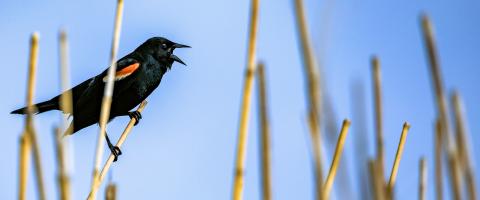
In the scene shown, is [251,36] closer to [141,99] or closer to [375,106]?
[375,106]

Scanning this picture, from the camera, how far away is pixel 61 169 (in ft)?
5.89

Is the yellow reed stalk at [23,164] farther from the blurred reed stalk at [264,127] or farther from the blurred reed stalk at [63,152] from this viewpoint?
the blurred reed stalk at [264,127]

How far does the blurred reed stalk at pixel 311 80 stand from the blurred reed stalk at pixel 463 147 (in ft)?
1.12

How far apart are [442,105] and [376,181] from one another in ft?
0.87

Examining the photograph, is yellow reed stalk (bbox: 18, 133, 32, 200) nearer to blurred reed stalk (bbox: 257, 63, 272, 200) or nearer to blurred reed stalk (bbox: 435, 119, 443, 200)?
blurred reed stalk (bbox: 257, 63, 272, 200)

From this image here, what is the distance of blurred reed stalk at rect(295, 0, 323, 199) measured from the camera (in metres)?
1.87

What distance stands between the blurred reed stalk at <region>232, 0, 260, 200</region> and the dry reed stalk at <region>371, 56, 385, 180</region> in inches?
13.4

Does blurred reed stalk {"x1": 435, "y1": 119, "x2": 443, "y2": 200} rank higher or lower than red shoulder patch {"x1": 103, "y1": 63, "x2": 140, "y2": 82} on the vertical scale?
higher

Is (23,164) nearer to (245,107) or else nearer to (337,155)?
(245,107)

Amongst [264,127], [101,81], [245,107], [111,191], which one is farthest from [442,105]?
[101,81]

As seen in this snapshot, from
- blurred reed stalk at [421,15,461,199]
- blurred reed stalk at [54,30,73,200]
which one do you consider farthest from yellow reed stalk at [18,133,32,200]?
blurred reed stalk at [421,15,461,199]

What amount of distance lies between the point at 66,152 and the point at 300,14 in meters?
0.70

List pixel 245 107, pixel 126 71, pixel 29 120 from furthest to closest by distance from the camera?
pixel 126 71, pixel 245 107, pixel 29 120

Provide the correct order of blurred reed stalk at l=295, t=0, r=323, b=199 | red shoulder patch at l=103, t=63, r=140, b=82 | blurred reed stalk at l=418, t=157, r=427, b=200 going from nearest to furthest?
blurred reed stalk at l=295, t=0, r=323, b=199
blurred reed stalk at l=418, t=157, r=427, b=200
red shoulder patch at l=103, t=63, r=140, b=82
